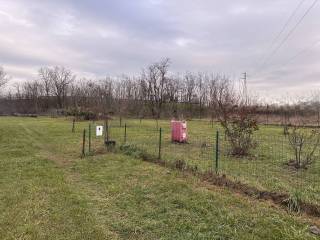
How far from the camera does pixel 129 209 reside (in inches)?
→ 231

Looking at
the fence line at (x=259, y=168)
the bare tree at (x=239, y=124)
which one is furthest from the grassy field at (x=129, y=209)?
the bare tree at (x=239, y=124)

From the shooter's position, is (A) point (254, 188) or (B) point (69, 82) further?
(B) point (69, 82)

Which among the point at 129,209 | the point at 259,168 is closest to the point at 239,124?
the point at 259,168

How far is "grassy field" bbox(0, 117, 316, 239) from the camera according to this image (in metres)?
4.75

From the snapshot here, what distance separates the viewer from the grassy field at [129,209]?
4.75 metres

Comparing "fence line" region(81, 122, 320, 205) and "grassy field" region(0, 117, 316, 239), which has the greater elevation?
"fence line" region(81, 122, 320, 205)

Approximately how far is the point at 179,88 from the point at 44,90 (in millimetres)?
29978

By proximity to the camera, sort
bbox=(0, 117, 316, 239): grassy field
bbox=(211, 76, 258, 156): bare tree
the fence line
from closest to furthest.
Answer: bbox=(0, 117, 316, 239): grassy field
the fence line
bbox=(211, 76, 258, 156): bare tree

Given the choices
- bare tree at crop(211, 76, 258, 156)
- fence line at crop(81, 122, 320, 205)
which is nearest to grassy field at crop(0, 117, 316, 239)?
fence line at crop(81, 122, 320, 205)

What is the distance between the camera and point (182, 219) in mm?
5254

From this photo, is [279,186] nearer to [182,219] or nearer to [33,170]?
[182,219]

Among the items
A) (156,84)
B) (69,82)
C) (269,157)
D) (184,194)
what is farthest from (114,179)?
(69,82)

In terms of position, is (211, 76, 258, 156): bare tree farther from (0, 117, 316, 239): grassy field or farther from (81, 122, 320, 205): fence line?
(0, 117, 316, 239): grassy field

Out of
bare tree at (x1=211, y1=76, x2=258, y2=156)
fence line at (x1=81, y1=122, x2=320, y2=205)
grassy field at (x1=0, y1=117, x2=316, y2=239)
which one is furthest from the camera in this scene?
bare tree at (x1=211, y1=76, x2=258, y2=156)
